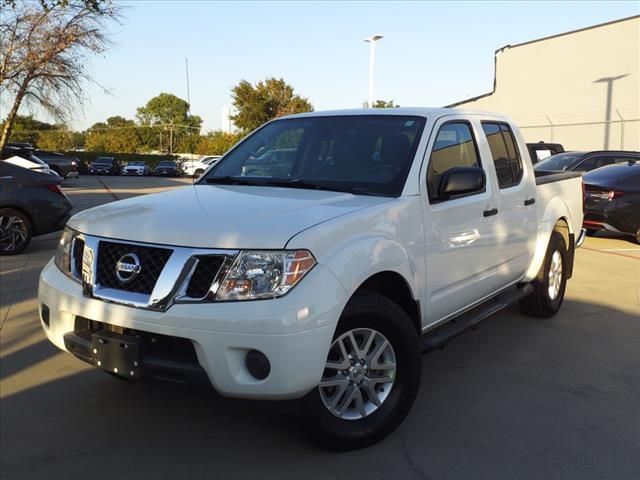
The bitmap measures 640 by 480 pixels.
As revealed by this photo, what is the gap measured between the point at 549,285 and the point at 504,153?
4.87 ft

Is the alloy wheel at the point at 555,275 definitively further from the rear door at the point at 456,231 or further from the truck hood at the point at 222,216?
the truck hood at the point at 222,216

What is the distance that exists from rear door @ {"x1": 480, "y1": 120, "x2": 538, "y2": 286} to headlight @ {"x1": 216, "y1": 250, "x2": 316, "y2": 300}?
87.6 inches

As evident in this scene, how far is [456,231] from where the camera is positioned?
3.89m

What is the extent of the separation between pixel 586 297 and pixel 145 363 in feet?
17.6

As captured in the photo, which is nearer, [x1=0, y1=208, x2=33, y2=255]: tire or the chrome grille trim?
the chrome grille trim

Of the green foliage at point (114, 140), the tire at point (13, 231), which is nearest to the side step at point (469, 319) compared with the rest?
the tire at point (13, 231)

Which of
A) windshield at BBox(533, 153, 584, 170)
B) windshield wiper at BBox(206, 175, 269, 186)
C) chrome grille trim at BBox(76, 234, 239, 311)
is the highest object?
windshield at BBox(533, 153, 584, 170)

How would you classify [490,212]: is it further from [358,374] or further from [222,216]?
[222,216]

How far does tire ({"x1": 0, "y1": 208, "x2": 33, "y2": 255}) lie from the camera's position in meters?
8.70

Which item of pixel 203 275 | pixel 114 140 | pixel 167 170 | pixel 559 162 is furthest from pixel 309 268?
pixel 114 140

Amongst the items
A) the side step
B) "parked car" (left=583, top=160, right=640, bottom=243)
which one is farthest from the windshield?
the side step

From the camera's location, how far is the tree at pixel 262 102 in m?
45.6

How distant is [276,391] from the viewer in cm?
274

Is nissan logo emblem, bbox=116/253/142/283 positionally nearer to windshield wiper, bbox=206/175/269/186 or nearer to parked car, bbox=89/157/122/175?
windshield wiper, bbox=206/175/269/186
